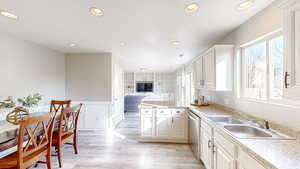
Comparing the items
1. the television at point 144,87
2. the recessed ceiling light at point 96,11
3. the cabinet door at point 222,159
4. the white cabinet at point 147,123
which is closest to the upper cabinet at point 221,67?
the cabinet door at point 222,159

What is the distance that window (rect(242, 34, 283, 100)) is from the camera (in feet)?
6.13

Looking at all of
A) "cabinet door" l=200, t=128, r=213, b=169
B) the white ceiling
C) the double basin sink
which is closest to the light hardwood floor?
"cabinet door" l=200, t=128, r=213, b=169

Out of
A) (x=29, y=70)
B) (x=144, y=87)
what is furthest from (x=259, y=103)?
(x=144, y=87)

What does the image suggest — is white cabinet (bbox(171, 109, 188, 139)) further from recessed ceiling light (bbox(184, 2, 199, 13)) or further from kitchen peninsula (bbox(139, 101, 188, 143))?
recessed ceiling light (bbox(184, 2, 199, 13))

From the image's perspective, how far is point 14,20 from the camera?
2.45 m

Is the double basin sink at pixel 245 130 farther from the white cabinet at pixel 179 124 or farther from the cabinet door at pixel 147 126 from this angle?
the cabinet door at pixel 147 126

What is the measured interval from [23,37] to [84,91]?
2.02 meters

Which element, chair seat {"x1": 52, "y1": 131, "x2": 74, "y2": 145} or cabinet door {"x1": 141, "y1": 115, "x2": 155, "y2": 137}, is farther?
cabinet door {"x1": 141, "y1": 115, "x2": 155, "y2": 137}

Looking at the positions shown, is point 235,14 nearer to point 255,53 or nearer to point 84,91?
point 255,53

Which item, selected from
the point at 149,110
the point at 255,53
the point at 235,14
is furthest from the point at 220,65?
the point at 149,110

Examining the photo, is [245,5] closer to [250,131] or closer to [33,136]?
[250,131]

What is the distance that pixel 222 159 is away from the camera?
5.67ft

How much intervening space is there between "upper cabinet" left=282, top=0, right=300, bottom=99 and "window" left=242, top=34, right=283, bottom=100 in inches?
31.2

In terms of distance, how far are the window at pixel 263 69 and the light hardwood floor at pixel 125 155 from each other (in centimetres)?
154
